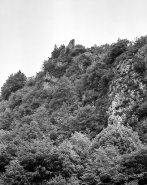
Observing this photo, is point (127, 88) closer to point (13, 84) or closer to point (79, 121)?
point (79, 121)

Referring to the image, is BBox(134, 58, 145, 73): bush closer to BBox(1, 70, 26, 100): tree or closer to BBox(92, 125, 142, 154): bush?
BBox(92, 125, 142, 154): bush

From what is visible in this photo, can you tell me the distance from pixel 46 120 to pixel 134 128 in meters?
16.6

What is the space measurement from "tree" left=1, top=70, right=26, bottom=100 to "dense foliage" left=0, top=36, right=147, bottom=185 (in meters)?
0.24

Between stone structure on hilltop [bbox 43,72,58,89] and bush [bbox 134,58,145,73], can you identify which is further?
stone structure on hilltop [bbox 43,72,58,89]

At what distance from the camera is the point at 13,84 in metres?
77.8

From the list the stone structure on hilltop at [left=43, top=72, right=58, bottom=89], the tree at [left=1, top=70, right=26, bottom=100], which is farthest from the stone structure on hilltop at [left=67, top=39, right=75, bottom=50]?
the tree at [left=1, top=70, right=26, bottom=100]

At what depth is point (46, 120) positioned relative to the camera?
157ft

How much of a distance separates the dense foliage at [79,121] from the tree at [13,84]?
0.24 m

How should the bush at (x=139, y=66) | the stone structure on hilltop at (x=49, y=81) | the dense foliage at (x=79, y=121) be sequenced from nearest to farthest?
the dense foliage at (x=79, y=121)
the bush at (x=139, y=66)
the stone structure on hilltop at (x=49, y=81)

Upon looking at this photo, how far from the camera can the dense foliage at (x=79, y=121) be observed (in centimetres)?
2558

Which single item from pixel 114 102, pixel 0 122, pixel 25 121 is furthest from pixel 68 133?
pixel 0 122

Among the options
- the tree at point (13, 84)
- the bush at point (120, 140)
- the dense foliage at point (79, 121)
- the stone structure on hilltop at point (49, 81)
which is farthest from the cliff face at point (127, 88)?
the tree at point (13, 84)

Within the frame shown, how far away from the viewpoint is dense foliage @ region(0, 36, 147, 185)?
1007 inches

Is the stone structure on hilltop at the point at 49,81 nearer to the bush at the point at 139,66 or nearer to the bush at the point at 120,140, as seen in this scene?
the bush at the point at 139,66
